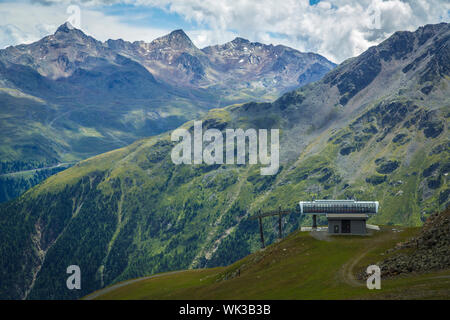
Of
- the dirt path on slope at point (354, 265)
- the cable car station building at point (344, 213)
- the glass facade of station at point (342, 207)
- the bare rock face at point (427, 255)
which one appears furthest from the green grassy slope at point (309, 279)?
the glass facade of station at point (342, 207)

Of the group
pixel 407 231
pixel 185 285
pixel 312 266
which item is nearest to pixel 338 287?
pixel 312 266

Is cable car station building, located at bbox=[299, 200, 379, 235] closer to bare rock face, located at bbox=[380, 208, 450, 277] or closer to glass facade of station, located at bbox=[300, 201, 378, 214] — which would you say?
glass facade of station, located at bbox=[300, 201, 378, 214]

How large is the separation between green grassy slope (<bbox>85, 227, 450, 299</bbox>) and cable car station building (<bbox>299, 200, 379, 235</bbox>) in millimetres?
4851

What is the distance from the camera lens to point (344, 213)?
114 meters

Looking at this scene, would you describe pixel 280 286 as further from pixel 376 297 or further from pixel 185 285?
pixel 185 285

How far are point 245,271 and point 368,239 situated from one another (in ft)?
98.9

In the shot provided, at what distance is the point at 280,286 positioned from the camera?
75375 millimetres

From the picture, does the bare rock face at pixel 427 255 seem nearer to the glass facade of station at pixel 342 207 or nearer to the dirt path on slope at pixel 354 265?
the dirt path on slope at pixel 354 265

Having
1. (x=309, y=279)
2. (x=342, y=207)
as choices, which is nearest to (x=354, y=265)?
(x=309, y=279)

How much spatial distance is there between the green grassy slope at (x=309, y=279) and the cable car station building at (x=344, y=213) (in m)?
4.85

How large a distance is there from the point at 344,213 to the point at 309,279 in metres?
41.5

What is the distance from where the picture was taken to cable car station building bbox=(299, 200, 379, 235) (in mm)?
110938

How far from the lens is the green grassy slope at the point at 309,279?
6112 cm
